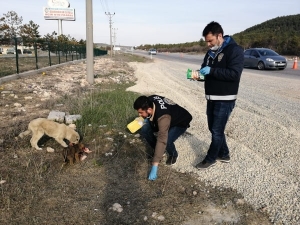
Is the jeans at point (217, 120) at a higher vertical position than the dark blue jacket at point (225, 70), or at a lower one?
lower

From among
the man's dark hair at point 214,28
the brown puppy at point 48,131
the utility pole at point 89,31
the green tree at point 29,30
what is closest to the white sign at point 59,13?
the green tree at point 29,30

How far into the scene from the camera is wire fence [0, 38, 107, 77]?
438 inches

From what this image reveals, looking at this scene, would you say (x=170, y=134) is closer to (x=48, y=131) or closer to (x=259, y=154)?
(x=259, y=154)

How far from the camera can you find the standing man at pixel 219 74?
9.04 ft

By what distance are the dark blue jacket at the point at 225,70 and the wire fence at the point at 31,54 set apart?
8687 mm

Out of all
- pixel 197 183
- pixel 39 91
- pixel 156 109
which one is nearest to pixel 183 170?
pixel 197 183

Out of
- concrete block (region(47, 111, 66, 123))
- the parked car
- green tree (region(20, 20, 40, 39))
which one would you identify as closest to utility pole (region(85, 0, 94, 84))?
concrete block (region(47, 111, 66, 123))

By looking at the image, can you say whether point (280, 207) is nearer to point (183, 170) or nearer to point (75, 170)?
point (183, 170)

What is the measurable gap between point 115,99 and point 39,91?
2.54 meters

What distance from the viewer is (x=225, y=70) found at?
2750mm

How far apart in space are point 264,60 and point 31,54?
48.1ft

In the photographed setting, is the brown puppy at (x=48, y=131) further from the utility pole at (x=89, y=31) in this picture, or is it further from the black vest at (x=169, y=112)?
the utility pole at (x=89, y=31)

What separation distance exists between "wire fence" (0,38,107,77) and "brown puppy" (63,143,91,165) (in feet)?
24.5

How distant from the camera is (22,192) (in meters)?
2.67
